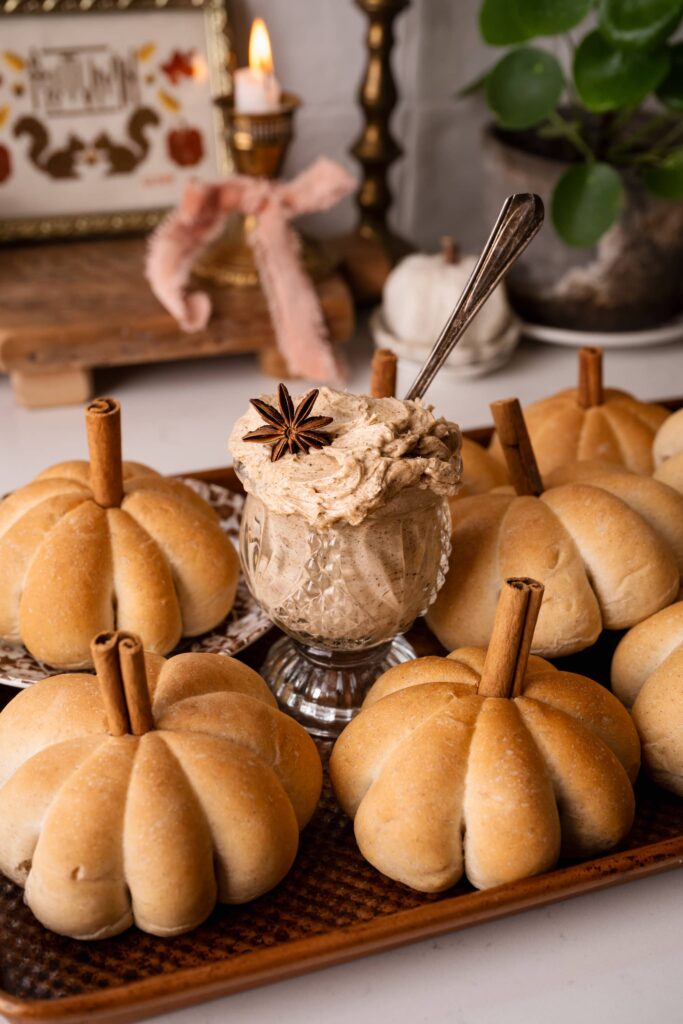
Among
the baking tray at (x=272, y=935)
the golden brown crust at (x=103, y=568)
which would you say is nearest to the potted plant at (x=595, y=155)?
the golden brown crust at (x=103, y=568)

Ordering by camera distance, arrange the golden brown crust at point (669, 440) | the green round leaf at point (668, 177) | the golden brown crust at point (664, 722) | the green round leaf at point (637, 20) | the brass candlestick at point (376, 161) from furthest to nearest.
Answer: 1. the brass candlestick at point (376, 161)
2. the green round leaf at point (668, 177)
3. the green round leaf at point (637, 20)
4. the golden brown crust at point (669, 440)
5. the golden brown crust at point (664, 722)

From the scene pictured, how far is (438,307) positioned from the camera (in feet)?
4.13

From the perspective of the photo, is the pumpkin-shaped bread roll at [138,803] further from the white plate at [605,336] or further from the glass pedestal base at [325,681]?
the white plate at [605,336]

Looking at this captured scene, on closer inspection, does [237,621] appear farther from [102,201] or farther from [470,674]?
[102,201]

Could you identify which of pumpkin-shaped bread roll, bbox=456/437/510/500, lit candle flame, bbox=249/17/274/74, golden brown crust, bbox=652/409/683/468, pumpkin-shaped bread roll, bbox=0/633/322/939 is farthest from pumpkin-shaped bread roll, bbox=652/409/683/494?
lit candle flame, bbox=249/17/274/74

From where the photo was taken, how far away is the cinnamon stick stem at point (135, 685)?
543 millimetres

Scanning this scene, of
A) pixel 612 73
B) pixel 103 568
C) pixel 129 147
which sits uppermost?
pixel 612 73

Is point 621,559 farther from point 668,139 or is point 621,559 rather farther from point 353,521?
point 668,139

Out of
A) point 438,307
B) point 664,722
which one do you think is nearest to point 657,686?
point 664,722

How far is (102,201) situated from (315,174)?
273 millimetres

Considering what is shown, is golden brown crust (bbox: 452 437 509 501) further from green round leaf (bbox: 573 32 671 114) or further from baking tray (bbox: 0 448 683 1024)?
green round leaf (bbox: 573 32 671 114)

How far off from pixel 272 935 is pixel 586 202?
87 cm

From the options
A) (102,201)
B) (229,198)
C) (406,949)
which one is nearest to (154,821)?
(406,949)

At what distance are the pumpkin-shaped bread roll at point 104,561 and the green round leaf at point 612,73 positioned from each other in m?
0.65
